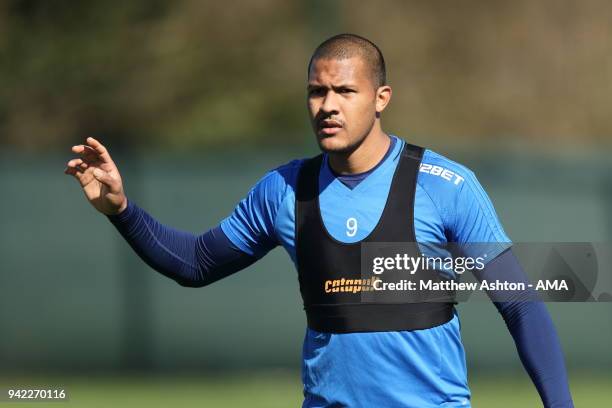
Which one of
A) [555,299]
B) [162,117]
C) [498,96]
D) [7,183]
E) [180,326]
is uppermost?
[498,96]

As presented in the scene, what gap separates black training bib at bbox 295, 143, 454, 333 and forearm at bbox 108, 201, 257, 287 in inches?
17.7

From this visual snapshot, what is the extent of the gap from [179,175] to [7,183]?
1826 mm

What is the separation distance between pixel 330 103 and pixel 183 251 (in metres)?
1.03

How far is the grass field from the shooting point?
11.7m

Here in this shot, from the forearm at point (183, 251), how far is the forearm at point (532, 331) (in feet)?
4.10

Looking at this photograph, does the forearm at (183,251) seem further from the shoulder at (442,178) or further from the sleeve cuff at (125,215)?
the shoulder at (442,178)

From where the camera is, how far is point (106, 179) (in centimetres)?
571

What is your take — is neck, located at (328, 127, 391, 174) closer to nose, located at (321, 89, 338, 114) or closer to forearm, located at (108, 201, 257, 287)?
nose, located at (321, 89, 338, 114)

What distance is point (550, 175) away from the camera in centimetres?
1427

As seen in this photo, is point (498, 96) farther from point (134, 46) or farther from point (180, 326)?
point (180, 326)

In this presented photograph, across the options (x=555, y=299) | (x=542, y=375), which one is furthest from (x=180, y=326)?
(x=542, y=375)

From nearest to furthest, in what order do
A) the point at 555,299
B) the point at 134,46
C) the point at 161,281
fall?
the point at 555,299 → the point at 161,281 → the point at 134,46

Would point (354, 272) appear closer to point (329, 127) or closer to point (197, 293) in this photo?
point (329, 127)

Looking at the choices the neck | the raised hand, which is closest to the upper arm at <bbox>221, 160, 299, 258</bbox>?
the neck
